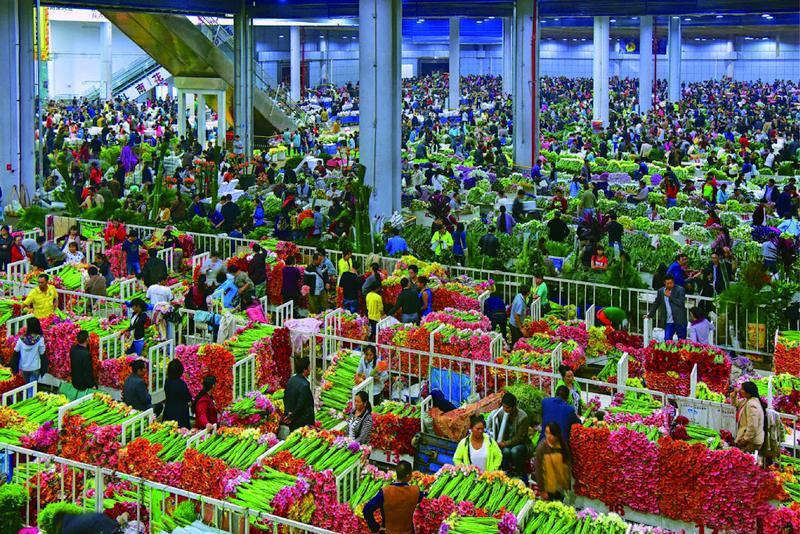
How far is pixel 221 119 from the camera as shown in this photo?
3794cm

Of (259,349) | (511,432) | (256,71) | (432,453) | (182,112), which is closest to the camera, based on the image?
(511,432)

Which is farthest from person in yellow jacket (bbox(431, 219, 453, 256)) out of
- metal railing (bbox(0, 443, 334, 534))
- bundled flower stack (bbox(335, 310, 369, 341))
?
metal railing (bbox(0, 443, 334, 534))

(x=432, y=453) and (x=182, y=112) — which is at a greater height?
(x=182, y=112)

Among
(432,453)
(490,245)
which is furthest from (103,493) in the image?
(490,245)

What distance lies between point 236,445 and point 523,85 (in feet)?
80.8

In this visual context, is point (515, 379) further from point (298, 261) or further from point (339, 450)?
point (298, 261)

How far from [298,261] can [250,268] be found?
1441 millimetres

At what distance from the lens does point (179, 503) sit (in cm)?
933

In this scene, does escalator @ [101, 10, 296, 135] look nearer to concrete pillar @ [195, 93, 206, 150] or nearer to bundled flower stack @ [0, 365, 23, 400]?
concrete pillar @ [195, 93, 206, 150]

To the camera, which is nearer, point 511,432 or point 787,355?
point 511,432

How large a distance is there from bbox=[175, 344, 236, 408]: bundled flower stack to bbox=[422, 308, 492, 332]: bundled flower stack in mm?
2528

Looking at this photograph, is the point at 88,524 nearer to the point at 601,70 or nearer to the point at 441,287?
the point at 441,287

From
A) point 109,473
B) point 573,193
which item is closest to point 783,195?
point 573,193

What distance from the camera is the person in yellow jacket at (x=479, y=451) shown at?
10.5m
